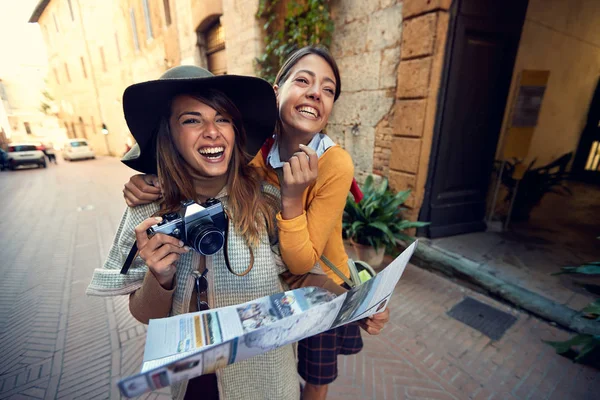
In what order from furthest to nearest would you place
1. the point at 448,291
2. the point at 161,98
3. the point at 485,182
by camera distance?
the point at 485,182
the point at 448,291
the point at 161,98

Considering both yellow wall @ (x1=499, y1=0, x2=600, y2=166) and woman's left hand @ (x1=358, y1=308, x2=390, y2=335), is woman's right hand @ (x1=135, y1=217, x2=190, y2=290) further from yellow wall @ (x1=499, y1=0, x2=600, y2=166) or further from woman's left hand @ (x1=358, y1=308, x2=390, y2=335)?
yellow wall @ (x1=499, y1=0, x2=600, y2=166)

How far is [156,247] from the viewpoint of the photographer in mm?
880

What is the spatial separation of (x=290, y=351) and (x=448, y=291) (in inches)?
106

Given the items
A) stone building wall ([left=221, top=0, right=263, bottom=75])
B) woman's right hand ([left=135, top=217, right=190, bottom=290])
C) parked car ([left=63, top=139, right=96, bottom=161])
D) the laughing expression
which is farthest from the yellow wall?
parked car ([left=63, top=139, right=96, bottom=161])

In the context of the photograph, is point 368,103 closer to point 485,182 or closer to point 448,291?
point 485,182

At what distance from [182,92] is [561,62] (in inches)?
274

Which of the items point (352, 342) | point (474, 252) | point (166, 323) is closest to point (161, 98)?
point (166, 323)

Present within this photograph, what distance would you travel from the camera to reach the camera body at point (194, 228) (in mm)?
860

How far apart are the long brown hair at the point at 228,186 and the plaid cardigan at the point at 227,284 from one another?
4 centimetres

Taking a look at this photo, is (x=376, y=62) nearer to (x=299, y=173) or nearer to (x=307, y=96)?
(x=307, y=96)

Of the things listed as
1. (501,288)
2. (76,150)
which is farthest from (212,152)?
(76,150)

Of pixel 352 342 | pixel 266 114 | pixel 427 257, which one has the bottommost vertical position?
pixel 427 257

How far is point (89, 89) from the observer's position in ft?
64.1

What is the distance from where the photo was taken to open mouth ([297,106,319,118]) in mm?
1272
